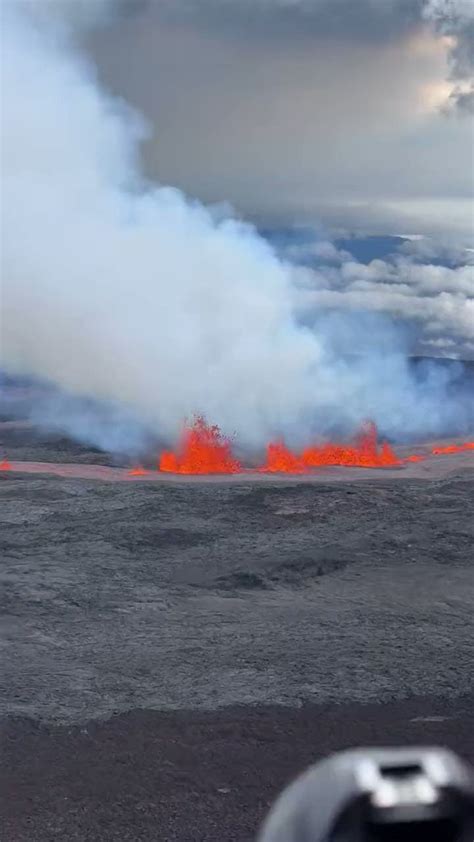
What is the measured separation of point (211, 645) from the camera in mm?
8609

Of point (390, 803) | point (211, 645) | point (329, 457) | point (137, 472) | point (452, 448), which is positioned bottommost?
point (211, 645)

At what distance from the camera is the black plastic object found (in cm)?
109

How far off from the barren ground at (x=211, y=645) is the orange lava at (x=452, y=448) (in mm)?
8810

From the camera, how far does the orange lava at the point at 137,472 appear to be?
60.4 ft

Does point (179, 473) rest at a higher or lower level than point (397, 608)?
higher

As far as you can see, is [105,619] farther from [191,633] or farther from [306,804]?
[306,804]

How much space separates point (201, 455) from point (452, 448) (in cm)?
847

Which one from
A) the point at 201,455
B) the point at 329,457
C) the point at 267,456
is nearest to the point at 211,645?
the point at 201,455

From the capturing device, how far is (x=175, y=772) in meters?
6.04

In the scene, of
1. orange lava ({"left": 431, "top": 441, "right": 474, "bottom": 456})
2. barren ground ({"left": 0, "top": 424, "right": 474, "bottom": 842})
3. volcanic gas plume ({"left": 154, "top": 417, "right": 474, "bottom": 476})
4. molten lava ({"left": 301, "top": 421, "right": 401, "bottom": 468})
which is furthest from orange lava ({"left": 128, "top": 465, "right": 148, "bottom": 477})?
orange lava ({"left": 431, "top": 441, "right": 474, "bottom": 456})

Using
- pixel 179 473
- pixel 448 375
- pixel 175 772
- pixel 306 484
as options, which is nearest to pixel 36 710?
pixel 175 772

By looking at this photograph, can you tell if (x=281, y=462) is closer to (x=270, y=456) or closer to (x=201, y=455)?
(x=270, y=456)

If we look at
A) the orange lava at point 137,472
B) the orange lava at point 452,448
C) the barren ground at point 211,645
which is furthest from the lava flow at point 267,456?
the barren ground at point 211,645

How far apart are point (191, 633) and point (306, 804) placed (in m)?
8.00
